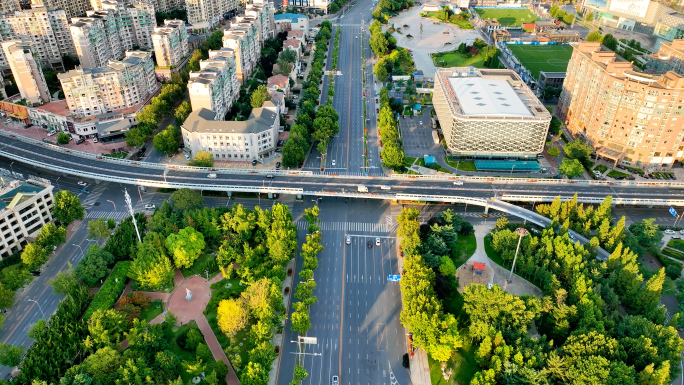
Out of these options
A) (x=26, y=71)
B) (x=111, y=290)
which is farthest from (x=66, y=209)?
(x=26, y=71)

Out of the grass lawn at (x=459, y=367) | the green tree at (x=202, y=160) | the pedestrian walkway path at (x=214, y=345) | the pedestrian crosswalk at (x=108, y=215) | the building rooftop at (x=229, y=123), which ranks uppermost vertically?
the building rooftop at (x=229, y=123)

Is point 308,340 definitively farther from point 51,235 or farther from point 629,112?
point 629,112

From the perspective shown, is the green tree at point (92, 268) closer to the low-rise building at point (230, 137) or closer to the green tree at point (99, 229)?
the green tree at point (99, 229)

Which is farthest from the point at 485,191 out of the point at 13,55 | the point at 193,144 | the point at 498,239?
the point at 13,55

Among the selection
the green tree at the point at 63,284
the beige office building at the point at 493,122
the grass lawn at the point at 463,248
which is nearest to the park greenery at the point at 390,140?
the beige office building at the point at 493,122

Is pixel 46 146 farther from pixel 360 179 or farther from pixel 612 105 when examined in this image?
pixel 612 105
